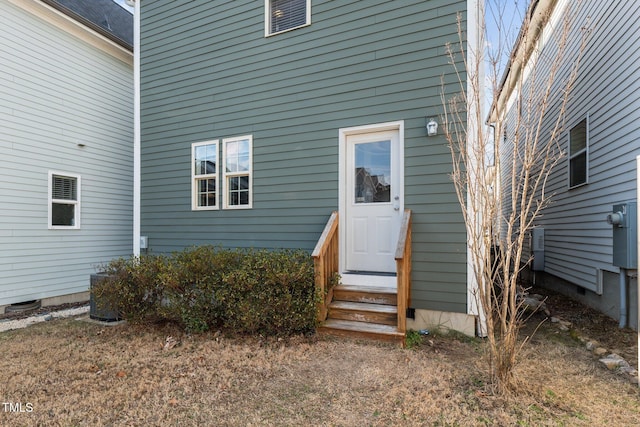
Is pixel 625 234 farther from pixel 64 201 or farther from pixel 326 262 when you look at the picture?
pixel 64 201

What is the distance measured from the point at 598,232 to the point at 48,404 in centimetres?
675

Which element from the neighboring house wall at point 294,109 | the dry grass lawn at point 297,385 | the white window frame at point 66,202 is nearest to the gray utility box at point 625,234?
the dry grass lawn at point 297,385

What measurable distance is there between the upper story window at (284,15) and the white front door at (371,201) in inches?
80.6

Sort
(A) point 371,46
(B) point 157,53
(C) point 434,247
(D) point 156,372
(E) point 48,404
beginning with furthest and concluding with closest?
(B) point 157,53 → (A) point 371,46 → (C) point 434,247 → (D) point 156,372 → (E) point 48,404

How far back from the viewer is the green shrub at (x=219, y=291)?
13.4ft

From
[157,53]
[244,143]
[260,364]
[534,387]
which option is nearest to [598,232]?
[534,387]

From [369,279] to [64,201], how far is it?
248 inches

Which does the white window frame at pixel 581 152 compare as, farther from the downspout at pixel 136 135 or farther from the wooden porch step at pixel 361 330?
the downspout at pixel 136 135

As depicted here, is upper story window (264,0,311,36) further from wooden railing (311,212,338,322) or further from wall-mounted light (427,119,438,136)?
wooden railing (311,212,338,322)

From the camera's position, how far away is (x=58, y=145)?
6.98 m

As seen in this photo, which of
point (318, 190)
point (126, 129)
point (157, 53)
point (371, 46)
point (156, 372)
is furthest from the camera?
point (126, 129)

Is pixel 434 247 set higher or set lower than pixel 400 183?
lower

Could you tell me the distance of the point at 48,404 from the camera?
285cm

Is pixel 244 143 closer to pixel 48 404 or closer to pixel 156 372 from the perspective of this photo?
→ pixel 156 372
